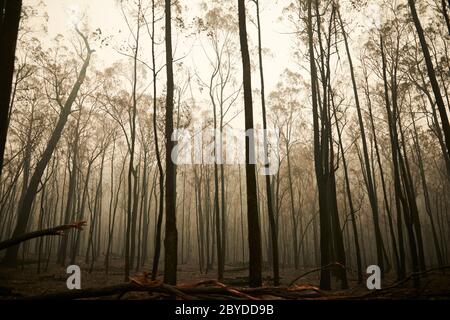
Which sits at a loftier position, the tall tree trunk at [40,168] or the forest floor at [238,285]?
the tall tree trunk at [40,168]

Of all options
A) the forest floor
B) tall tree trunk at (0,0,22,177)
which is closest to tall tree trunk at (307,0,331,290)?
the forest floor

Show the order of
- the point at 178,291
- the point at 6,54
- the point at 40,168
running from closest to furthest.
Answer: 1. the point at 178,291
2. the point at 6,54
3. the point at 40,168

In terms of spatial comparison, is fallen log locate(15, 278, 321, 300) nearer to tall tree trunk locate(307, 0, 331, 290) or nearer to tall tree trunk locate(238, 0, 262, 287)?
tall tree trunk locate(238, 0, 262, 287)

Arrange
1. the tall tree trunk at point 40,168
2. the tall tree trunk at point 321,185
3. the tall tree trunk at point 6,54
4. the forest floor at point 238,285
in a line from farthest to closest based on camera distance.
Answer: the tall tree trunk at point 40,168 → the tall tree trunk at point 321,185 → the tall tree trunk at point 6,54 → the forest floor at point 238,285

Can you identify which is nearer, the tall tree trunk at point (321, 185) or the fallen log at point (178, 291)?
the fallen log at point (178, 291)

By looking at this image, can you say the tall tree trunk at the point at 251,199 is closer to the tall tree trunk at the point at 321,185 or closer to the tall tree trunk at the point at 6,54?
the tall tree trunk at the point at 321,185

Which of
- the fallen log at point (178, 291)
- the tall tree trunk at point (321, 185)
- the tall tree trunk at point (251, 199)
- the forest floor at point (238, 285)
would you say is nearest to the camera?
the fallen log at point (178, 291)

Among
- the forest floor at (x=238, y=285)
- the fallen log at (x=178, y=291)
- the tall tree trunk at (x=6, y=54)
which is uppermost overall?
the tall tree trunk at (x=6, y=54)

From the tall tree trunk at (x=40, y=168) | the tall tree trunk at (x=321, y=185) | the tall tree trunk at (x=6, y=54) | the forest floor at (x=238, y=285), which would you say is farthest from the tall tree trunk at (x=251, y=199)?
the tall tree trunk at (x=40, y=168)

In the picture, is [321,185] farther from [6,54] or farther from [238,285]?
[6,54]

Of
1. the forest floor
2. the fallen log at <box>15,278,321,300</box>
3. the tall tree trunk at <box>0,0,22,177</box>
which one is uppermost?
the tall tree trunk at <box>0,0,22,177</box>

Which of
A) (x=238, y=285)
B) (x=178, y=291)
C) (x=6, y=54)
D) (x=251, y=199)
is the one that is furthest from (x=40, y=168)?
(x=178, y=291)
